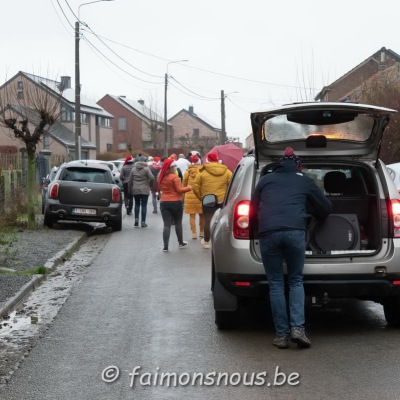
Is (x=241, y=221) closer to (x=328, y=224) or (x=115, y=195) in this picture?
(x=328, y=224)

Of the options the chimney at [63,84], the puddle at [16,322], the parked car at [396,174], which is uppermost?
the chimney at [63,84]

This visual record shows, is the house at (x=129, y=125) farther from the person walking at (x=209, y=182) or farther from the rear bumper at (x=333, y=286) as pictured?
the rear bumper at (x=333, y=286)

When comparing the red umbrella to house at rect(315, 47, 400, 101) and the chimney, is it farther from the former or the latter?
house at rect(315, 47, 400, 101)

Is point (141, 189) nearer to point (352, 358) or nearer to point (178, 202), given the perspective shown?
point (178, 202)

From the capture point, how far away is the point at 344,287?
7.49 meters

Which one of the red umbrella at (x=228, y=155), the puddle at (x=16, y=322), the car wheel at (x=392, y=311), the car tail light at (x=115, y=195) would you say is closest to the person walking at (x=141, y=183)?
the car tail light at (x=115, y=195)

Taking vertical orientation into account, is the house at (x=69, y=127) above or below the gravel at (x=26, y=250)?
above

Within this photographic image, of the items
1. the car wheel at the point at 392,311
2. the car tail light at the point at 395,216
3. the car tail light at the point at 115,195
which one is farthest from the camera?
the car tail light at the point at 115,195

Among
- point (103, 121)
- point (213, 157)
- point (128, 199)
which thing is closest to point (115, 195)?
point (213, 157)

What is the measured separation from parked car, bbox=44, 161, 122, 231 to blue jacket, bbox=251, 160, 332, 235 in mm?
12201

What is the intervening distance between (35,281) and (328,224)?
475cm

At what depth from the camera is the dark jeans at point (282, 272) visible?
718 cm

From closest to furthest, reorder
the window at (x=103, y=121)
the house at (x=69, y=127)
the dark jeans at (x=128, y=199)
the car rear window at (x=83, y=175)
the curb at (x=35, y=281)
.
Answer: the curb at (x=35, y=281), the car rear window at (x=83, y=175), the dark jeans at (x=128, y=199), the house at (x=69, y=127), the window at (x=103, y=121)

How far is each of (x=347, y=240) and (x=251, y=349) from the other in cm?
143
